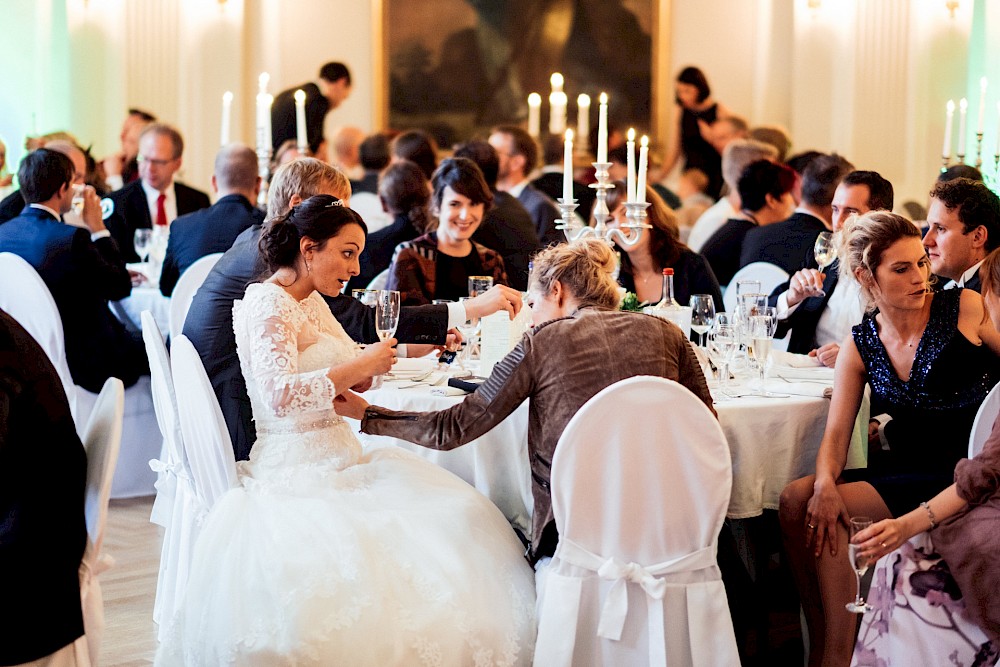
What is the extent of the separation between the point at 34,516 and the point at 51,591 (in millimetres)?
150

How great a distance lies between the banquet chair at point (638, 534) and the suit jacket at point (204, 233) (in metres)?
3.19

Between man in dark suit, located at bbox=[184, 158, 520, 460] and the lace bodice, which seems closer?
the lace bodice

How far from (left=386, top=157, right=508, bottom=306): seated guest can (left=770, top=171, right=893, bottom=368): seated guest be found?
1107mm

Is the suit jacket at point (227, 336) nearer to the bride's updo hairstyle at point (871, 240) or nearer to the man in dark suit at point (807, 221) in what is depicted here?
the bride's updo hairstyle at point (871, 240)

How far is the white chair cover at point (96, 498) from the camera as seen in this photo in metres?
2.34

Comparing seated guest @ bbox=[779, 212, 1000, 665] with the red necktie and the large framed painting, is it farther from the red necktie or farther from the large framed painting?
the large framed painting

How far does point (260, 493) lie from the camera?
2.87 metres

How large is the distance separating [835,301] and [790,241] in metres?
1.03

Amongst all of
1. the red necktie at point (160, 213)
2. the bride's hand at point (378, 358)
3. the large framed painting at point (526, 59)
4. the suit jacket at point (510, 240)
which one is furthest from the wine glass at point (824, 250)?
the large framed painting at point (526, 59)

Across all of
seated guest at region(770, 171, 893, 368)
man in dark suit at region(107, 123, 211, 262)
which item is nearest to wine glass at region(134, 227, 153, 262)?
man in dark suit at region(107, 123, 211, 262)

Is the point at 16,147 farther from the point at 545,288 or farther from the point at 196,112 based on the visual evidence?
the point at 545,288

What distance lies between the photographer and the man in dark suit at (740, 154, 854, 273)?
17.0 ft

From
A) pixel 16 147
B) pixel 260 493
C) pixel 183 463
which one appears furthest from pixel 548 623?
pixel 16 147

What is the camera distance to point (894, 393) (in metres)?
3.18
